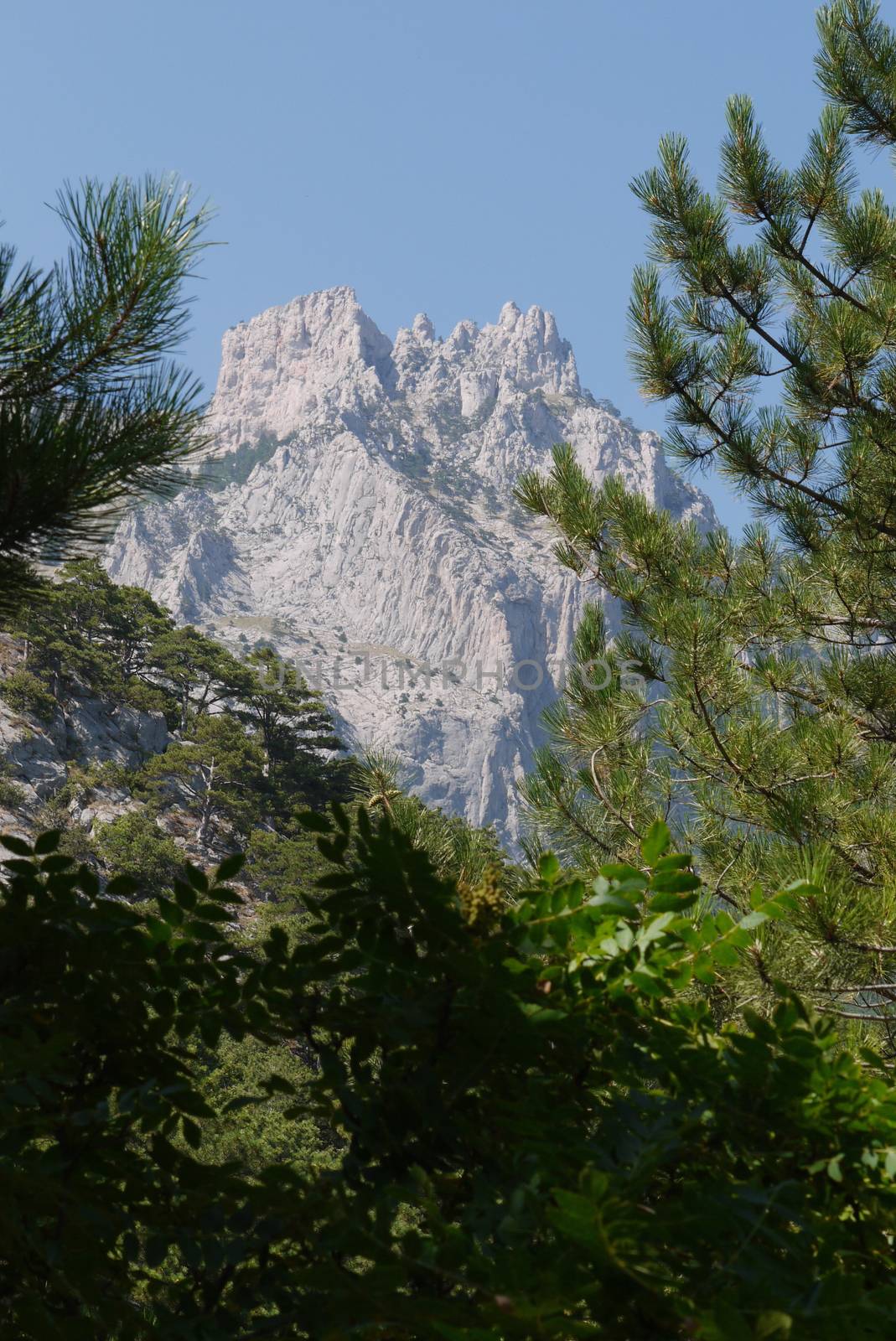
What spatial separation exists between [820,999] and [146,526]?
329 feet

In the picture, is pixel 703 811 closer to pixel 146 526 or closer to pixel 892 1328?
pixel 892 1328

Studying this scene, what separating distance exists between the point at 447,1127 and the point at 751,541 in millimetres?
5141

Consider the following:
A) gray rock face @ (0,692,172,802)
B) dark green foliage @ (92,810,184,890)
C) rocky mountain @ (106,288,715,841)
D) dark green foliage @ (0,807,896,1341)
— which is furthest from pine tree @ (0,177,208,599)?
rocky mountain @ (106,288,715,841)

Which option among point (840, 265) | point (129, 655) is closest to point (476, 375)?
point (129, 655)

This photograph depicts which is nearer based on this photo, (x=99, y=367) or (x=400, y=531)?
(x=99, y=367)

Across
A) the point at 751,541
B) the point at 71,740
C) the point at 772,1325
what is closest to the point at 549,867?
the point at 772,1325

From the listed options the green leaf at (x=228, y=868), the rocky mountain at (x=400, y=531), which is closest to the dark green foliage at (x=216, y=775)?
the green leaf at (x=228, y=868)

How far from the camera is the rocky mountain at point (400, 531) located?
291ft

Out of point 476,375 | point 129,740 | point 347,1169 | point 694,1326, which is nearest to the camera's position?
point 694,1326

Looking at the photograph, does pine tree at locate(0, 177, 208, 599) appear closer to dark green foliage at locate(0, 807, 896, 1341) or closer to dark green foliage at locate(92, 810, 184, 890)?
dark green foliage at locate(0, 807, 896, 1341)

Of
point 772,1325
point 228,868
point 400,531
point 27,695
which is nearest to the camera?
point 772,1325

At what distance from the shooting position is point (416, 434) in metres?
113

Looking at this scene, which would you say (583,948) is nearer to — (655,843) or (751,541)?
(655,843)

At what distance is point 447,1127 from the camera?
0.94 meters
